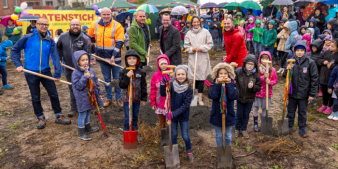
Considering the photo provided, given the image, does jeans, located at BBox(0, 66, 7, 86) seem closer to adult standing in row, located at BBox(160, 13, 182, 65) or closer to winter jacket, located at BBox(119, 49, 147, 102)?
adult standing in row, located at BBox(160, 13, 182, 65)

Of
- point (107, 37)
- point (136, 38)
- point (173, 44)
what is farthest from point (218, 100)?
point (107, 37)

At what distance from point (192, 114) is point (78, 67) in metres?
2.64

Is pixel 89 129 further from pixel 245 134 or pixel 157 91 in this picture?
pixel 245 134

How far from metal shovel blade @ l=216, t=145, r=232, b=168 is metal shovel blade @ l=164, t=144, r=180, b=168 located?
24.9 inches

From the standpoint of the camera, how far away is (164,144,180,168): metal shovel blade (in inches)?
159

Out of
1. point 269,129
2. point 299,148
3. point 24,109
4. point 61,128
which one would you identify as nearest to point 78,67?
point 61,128

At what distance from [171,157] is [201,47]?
10.2 feet

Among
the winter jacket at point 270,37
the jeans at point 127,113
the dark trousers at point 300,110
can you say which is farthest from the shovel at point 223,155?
the winter jacket at point 270,37

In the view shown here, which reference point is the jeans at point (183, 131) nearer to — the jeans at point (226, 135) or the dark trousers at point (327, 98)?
the jeans at point (226, 135)

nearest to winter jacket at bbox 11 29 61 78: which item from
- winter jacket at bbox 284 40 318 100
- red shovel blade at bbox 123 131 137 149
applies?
red shovel blade at bbox 123 131 137 149

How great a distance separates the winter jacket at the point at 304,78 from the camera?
4871 mm

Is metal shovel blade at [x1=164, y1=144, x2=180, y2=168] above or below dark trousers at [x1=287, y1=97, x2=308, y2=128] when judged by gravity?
below

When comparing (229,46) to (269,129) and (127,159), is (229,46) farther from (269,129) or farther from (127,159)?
(127,159)

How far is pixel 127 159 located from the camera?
172 inches
